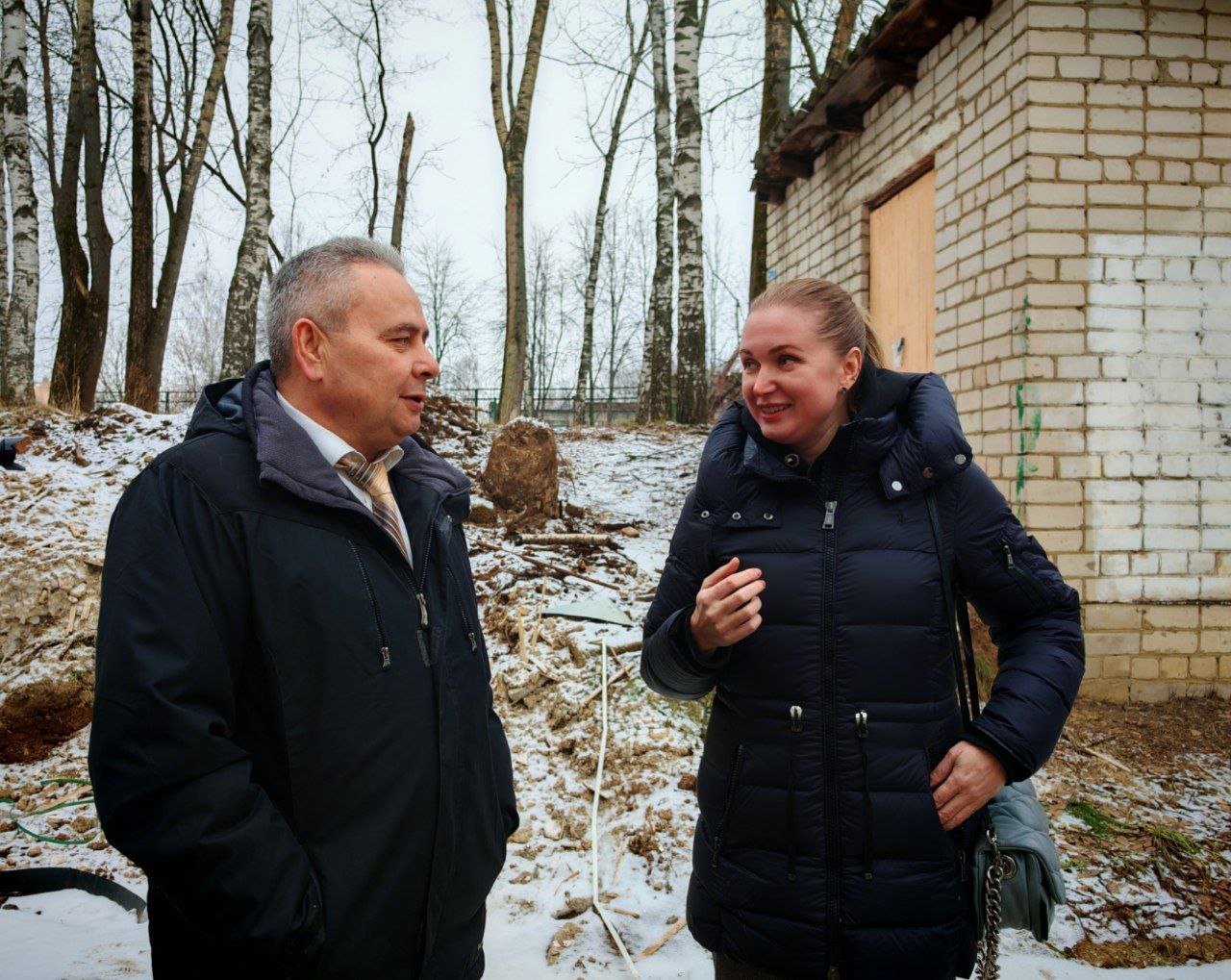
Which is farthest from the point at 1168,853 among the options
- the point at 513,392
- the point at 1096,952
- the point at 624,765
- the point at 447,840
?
the point at 513,392

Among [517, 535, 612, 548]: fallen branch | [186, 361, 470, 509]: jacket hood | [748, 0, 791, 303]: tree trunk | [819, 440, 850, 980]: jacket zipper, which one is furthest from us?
[748, 0, 791, 303]: tree trunk

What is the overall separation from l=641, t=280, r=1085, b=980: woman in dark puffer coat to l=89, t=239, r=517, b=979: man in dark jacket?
0.60 metres

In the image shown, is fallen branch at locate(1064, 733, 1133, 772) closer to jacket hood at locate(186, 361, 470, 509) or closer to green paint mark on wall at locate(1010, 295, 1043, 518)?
green paint mark on wall at locate(1010, 295, 1043, 518)

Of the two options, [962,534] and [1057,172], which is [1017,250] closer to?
[1057,172]

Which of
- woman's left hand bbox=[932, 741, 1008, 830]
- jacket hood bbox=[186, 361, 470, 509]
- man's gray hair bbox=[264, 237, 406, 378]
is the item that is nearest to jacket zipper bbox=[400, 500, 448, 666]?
jacket hood bbox=[186, 361, 470, 509]

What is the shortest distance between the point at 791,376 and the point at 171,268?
15281 mm

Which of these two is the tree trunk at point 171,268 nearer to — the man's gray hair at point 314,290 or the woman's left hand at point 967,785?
the man's gray hair at point 314,290

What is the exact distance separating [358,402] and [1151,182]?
5862 mm

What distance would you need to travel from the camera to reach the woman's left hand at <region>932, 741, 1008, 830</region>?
1694 millimetres

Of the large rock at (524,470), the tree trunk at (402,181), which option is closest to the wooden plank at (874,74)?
the large rock at (524,470)

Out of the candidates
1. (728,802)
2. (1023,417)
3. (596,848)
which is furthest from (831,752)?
(1023,417)

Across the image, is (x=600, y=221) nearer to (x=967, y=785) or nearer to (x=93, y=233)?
(x=93, y=233)

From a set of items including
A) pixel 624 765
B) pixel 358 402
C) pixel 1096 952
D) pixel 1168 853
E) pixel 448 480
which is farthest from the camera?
pixel 624 765

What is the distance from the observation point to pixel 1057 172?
5297 millimetres
